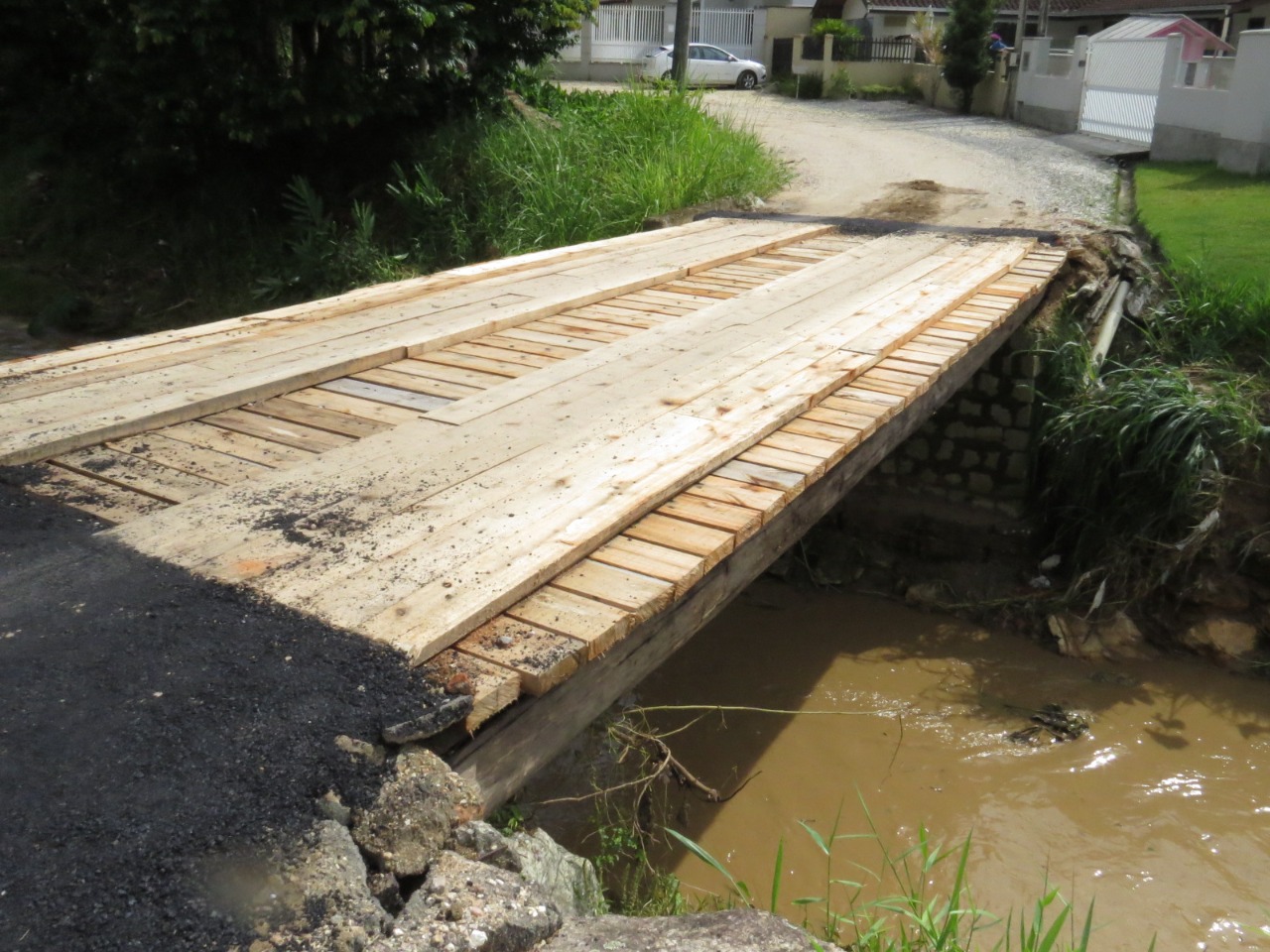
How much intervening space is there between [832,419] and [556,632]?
1.68 m

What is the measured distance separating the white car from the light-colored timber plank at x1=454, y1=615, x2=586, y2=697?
23664mm

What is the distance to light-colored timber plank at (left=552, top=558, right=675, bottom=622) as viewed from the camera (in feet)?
8.13

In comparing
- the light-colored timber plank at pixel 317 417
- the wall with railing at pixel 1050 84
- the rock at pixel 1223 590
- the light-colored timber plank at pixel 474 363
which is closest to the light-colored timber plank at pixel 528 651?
the light-colored timber plank at pixel 317 417

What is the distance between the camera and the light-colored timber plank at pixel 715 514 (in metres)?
2.88

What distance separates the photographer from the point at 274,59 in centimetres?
955

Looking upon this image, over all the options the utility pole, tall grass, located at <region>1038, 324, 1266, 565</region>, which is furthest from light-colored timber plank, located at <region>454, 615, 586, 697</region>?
the utility pole

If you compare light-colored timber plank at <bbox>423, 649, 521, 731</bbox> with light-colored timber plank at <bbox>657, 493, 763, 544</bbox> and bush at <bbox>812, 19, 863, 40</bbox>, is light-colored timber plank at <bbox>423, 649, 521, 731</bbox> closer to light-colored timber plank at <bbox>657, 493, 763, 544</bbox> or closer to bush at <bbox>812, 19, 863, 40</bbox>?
light-colored timber plank at <bbox>657, 493, 763, 544</bbox>

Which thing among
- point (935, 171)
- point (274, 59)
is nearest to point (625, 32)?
point (935, 171)

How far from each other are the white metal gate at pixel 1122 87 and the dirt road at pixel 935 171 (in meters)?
0.72

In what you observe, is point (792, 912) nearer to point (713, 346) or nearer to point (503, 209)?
point (713, 346)

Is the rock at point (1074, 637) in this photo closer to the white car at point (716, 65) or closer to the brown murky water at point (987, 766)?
the brown murky water at point (987, 766)

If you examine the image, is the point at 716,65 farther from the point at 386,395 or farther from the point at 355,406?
the point at 355,406

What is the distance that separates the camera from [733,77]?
81.0ft

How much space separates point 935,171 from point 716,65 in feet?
46.4
